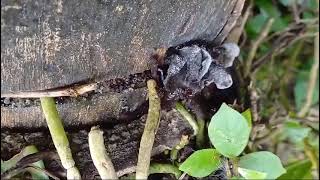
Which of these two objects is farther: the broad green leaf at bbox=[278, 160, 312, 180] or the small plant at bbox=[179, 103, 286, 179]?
the broad green leaf at bbox=[278, 160, 312, 180]

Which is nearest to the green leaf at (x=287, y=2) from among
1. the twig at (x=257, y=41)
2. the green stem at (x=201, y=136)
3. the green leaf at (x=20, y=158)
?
the twig at (x=257, y=41)

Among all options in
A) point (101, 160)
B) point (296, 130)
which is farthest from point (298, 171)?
point (101, 160)

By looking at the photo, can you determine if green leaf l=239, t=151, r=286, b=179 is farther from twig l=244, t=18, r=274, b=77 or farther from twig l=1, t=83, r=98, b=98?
twig l=244, t=18, r=274, b=77

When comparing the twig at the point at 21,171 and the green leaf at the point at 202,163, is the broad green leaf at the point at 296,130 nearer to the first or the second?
the green leaf at the point at 202,163

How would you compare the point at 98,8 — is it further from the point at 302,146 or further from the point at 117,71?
the point at 302,146

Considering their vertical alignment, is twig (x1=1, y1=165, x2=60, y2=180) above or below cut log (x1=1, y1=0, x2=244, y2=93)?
below

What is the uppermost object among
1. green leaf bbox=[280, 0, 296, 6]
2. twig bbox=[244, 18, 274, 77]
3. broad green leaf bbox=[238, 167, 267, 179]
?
green leaf bbox=[280, 0, 296, 6]

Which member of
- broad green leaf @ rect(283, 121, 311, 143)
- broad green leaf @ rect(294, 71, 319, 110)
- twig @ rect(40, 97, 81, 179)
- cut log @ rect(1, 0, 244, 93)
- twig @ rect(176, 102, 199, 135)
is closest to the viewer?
cut log @ rect(1, 0, 244, 93)

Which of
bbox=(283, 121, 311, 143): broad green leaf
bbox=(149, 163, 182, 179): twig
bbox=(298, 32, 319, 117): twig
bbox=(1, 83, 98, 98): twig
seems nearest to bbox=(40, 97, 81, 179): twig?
bbox=(1, 83, 98, 98): twig
